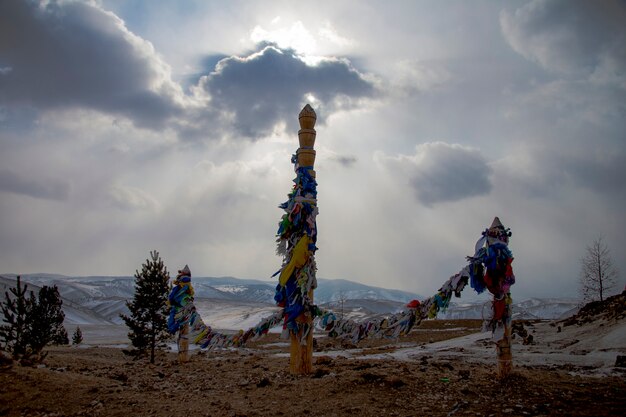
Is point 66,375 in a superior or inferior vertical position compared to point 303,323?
inferior

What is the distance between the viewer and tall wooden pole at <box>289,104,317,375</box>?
8664 millimetres

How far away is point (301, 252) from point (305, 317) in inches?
56.0

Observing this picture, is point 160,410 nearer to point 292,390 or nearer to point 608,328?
point 292,390

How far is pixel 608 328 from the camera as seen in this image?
1384cm

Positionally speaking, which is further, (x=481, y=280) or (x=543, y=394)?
(x=481, y=280)

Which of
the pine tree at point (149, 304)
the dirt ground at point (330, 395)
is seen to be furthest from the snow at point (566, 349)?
the pine tree at point (149, 304)

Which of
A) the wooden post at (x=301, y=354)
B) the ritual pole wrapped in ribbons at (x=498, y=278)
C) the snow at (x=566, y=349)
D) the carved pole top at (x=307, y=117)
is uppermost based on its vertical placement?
A: the carved pole top at (x=307, y=117)

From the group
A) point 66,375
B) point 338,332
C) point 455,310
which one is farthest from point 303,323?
point 455,310

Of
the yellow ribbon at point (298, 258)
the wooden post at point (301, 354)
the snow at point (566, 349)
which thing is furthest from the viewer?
the snow at point (566, 349)

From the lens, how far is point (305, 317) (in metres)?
8.69

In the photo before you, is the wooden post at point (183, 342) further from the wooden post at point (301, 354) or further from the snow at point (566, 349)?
the snow at point (566, 349)

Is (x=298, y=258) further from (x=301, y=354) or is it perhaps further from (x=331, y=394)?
(x=331, y=394)

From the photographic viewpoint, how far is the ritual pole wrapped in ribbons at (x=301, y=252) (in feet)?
28.5

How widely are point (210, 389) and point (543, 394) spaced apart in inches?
244
